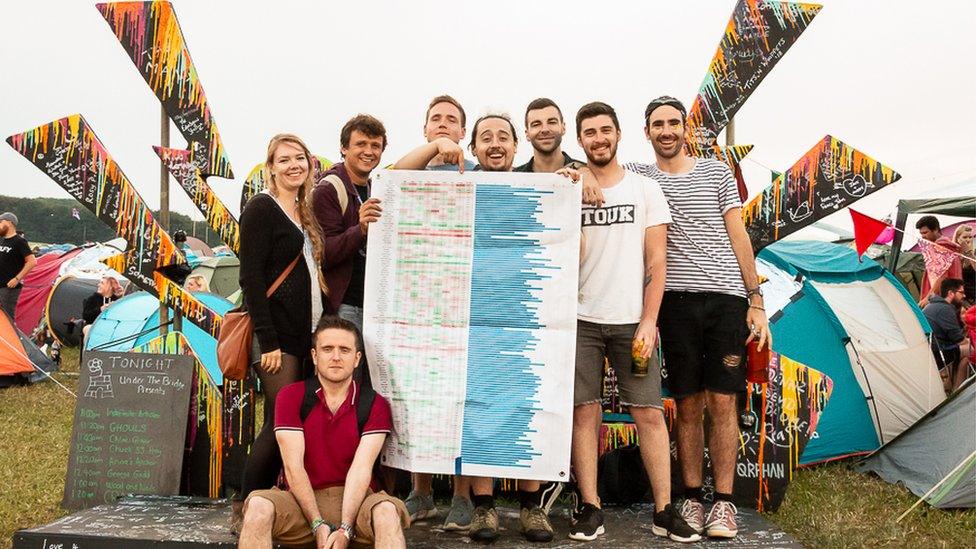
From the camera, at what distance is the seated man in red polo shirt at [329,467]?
3178 mm

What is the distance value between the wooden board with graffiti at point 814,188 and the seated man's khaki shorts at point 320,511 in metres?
2.82

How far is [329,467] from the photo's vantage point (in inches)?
134

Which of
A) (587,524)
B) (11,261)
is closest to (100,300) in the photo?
(11,261)

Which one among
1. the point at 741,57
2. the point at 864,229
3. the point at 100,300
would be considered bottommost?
the point at 100,300

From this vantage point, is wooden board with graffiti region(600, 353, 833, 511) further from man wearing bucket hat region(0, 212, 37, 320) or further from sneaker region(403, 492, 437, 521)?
man wearing bucket hat region(0, 212, 37, 320)

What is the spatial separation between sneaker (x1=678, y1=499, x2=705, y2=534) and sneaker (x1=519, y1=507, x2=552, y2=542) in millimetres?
632

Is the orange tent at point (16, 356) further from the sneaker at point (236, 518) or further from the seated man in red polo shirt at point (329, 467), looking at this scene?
the seated man in red polo shirt at point (329, 467)

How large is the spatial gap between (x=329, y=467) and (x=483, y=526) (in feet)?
2.41

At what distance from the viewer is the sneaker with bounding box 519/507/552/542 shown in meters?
3.61

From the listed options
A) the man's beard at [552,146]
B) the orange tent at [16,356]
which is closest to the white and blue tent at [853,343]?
the man's beard at [552,146]

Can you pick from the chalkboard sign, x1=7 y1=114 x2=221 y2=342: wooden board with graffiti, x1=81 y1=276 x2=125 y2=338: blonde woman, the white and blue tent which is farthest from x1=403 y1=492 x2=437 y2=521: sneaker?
x1=81 y1=276 x2=125 y2=338: blonde woman

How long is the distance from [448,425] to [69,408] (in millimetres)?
5957

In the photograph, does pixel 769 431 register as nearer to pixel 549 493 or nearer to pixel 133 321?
pixel 549 493

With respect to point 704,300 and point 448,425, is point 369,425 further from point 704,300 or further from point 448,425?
point 704,300
